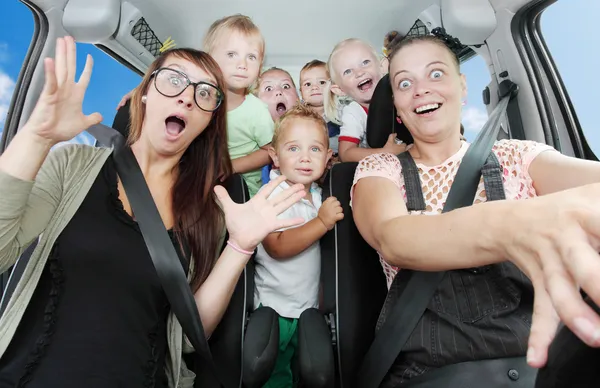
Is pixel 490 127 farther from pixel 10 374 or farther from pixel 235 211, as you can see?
pixel 10 374

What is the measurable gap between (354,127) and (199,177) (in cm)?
94

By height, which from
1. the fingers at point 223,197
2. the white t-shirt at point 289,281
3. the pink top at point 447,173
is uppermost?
the pink top at point 447,173

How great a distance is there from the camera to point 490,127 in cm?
147

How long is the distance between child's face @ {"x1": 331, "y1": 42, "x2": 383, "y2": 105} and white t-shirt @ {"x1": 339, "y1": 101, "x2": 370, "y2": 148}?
0.13 metres

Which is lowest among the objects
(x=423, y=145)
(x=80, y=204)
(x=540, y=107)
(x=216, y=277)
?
(x=216, y=277)

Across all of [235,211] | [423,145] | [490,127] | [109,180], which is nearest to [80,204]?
[109,180]

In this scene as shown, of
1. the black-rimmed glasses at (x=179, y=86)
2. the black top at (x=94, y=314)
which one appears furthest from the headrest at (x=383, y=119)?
the black top at (x=94, y=314)

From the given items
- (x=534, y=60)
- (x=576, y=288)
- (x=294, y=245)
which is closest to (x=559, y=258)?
(x=576, y=288)

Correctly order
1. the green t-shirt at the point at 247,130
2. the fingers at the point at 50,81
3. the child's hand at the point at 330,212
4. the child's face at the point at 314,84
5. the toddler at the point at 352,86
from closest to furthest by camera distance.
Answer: the fingers at the point at 50,81
the child's hand at the point at 330,212
the green t-shirt at the point at 247,130
the toddler at the point at 352,86
the child's face at the point at 314,84

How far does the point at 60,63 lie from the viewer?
3.08 feet

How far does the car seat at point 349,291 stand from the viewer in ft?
4.38

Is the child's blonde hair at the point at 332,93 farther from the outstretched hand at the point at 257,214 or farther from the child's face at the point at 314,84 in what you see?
the outstretched hand at the point at 257,214

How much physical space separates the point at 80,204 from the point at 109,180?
5.5 inches

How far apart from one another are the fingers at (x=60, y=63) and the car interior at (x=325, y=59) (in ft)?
2.05
